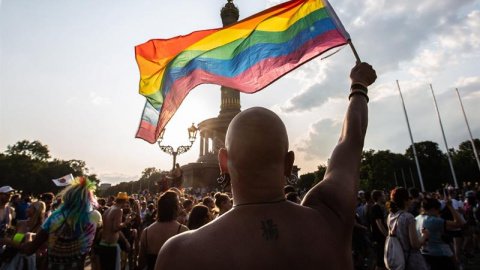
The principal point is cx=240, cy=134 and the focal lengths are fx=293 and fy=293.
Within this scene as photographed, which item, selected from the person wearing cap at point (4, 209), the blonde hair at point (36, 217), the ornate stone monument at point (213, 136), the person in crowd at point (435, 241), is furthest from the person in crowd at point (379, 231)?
the ornate stone monument at point (213, 136)

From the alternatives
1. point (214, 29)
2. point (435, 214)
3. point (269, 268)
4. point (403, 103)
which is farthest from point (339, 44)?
point (403, 103)

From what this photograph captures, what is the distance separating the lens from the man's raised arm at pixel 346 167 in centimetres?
147

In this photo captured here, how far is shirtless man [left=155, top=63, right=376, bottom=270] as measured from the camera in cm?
125

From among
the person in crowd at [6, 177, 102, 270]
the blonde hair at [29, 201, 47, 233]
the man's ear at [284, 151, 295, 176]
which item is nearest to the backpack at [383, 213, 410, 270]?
the man's ear at [284, 151, 295, 176]

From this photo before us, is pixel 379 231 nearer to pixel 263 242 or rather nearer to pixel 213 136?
pixel 263 242

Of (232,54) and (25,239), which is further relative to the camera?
(25,239)

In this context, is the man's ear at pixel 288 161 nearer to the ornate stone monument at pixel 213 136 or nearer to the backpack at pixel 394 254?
the backpack at pixel 394 254

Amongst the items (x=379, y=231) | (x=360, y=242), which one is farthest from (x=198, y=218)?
(x=360, y=242)

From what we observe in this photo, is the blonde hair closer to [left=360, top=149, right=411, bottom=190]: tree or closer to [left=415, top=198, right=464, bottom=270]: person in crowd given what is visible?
[left=415, top=198, right=464, bottom=270]: person in crowd

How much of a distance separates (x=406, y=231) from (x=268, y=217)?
4824 mm

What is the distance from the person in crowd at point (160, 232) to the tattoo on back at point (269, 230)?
3.51 meters

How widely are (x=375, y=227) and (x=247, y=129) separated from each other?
301 inches

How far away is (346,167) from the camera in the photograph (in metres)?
1.61

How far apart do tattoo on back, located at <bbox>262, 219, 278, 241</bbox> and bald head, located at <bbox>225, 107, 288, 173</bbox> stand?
0.85ft
